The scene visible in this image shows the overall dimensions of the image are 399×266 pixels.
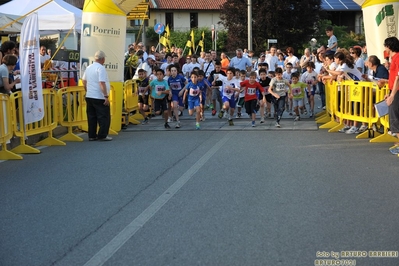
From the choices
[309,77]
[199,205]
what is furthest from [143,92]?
[199,205]

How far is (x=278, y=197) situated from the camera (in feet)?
25.5

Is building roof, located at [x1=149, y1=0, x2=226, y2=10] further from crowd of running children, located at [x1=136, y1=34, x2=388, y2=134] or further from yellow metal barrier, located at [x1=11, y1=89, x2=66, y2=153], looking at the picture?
yellow metal barrier, located at [x1=11, y1=89, x2=66, y2=153]

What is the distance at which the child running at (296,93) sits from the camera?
57.8 feet

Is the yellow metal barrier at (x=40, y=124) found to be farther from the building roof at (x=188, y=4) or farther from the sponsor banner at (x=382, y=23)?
the building roof at (x=188, y=4)

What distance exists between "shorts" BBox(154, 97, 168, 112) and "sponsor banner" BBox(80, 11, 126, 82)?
1753 millimetres

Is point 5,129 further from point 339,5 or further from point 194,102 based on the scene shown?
point 339,5

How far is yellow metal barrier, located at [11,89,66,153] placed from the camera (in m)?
12.1

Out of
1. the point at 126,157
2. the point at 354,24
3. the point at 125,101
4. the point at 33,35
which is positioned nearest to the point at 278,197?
the point at 126,157

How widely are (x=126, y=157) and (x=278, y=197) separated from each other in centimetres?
419

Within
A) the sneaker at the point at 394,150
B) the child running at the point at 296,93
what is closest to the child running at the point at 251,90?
the child running at the point at 296,93

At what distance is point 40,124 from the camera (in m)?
13.0

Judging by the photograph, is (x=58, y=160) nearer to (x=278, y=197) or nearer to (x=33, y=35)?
(x=33, y=35)

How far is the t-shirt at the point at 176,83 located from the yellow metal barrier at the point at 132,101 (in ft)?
4.09

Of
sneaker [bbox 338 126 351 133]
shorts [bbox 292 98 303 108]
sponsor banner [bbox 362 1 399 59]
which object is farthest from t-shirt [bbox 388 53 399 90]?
shorts [bbox 292 98 303 108]
